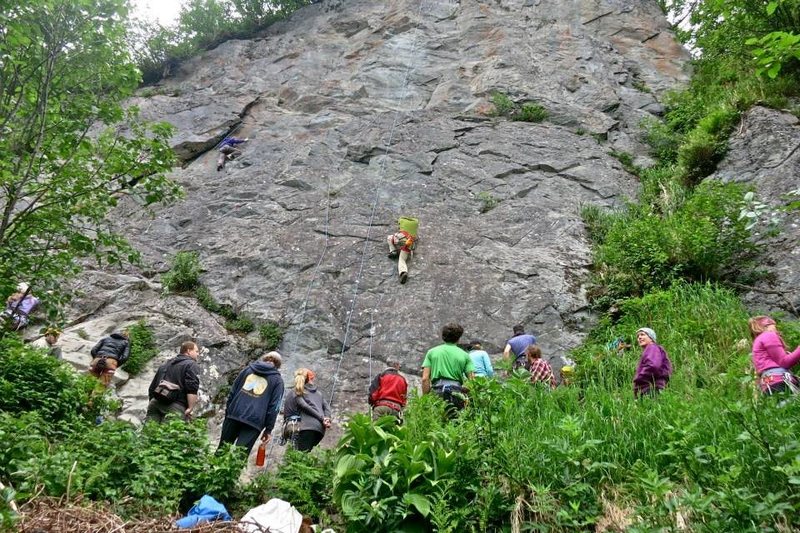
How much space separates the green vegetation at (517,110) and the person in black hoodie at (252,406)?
37.0 ft

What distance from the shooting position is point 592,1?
20484 mm

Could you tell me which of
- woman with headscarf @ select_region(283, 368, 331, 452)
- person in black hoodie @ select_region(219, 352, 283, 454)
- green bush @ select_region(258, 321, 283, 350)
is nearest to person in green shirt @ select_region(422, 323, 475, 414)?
woman with headscarf @ select_region(283, 368, 331, 452)

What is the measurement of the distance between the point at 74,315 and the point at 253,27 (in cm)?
1647

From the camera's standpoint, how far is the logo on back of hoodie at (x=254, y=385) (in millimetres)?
6523

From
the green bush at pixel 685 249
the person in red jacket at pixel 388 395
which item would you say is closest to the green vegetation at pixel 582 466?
the person in red jacket at pixel 388 395

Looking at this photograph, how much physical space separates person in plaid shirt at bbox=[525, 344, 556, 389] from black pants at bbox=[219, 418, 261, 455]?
311cm

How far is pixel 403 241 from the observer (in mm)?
11148

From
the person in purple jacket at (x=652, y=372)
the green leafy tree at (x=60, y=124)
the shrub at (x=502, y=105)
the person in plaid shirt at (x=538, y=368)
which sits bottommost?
the person in plaid shirt at (x=538, y=368)

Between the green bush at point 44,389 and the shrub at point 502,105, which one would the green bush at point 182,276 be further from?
the shrub at point 502,105

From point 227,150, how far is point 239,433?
10898 mm

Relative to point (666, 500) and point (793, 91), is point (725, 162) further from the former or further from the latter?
point (666, 500)

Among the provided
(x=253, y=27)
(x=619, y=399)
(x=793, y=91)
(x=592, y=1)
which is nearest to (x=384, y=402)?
(x=619, y=399)

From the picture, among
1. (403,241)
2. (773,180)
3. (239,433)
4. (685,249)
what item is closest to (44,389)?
(239,433)

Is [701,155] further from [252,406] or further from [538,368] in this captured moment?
[252,406]
